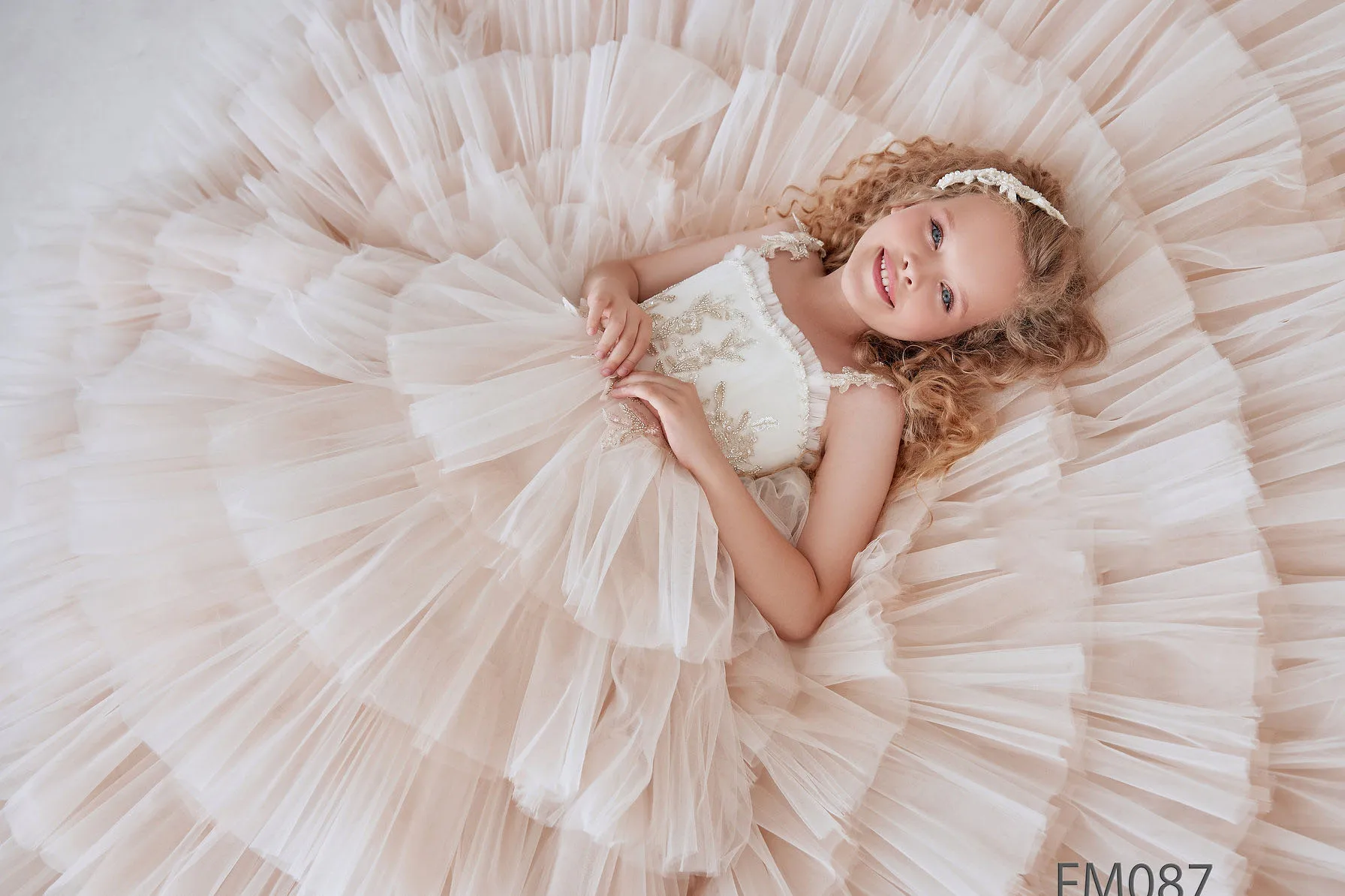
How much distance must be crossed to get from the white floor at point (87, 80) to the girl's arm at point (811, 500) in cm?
162

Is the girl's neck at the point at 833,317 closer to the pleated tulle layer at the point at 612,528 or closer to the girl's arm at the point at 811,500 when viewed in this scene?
the girl's arm at the point at 811,500

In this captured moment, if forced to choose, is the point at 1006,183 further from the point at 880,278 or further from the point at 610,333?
the point at 610,333

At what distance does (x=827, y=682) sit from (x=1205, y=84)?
1.41 m

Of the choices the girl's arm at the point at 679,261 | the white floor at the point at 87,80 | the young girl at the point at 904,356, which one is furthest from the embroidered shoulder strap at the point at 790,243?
the white floor at the point at 87,80

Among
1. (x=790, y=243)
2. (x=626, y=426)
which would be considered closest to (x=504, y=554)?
(x=626, y=426)

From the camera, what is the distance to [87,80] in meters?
2.29

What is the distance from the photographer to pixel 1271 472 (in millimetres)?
1501

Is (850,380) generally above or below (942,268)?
below

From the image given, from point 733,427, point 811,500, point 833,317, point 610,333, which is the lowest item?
point 811,500

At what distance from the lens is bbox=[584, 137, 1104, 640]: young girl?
1.54 meters

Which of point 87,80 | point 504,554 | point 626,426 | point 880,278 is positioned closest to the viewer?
point 504,554

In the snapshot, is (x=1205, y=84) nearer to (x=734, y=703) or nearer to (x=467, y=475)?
(x=734, y=703)

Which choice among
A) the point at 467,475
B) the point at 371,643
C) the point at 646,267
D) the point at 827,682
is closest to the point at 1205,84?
the point at 646,267

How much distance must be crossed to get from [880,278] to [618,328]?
527 mm
